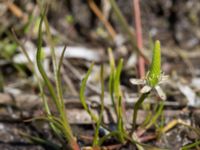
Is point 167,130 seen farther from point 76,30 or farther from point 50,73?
A: point 76,30

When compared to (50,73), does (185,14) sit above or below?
above

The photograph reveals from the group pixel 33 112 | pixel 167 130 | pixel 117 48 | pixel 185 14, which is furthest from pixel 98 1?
pixel 167 130

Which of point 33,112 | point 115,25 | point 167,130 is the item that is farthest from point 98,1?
point 167,130

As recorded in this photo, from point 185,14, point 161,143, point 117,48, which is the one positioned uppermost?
point 185,14

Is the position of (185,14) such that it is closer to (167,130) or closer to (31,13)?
(31,13)

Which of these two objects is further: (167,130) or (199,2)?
(199,2)

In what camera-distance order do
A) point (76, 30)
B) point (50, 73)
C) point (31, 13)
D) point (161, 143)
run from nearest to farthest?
point (161, 143), point (50, 73), point (31, 13), point (76, 30)

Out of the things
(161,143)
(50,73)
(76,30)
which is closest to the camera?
(161,143)
